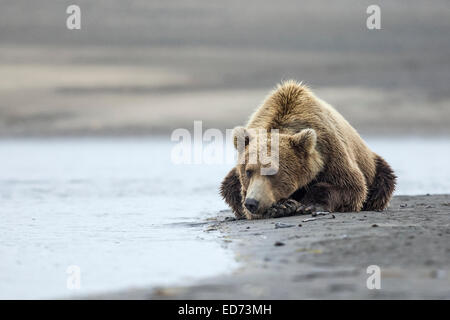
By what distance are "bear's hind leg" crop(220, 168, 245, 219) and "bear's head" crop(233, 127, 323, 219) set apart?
0.85 metres

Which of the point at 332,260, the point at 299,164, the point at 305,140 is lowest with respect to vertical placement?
the point at 332,260

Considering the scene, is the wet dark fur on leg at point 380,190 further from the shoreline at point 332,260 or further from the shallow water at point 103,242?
the shallow water at point 103,242

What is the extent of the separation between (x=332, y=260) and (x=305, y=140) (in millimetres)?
2791

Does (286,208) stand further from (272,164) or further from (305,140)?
(305,140)

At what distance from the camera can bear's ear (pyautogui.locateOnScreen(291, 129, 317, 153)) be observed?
28.0ft

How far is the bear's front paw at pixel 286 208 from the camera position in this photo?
8.85 m

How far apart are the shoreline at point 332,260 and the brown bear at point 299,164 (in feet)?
1.50

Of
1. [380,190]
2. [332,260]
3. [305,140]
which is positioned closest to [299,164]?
[305,140]

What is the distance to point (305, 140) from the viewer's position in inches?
338

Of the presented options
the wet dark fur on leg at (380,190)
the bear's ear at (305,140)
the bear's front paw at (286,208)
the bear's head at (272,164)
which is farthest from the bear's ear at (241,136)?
the wet dark fur on leg at (380,190)

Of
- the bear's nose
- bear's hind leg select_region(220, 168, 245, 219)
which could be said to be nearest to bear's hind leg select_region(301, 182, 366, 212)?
the bear's nose

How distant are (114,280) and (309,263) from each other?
1.68 meters

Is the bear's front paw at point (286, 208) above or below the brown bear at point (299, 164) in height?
below

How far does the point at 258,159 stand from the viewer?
8.53m
